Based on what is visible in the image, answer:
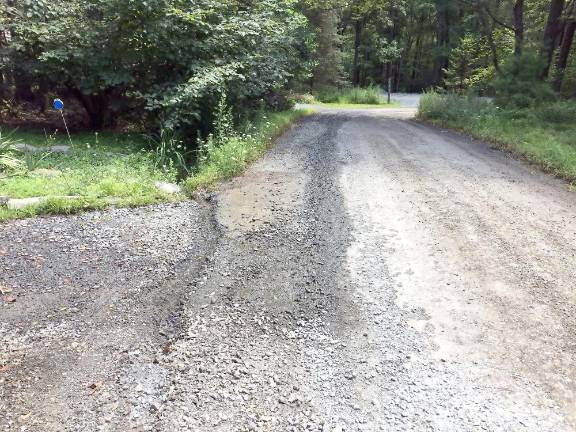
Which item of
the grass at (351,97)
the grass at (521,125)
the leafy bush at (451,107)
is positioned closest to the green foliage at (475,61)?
the leafy bush at (451,107)

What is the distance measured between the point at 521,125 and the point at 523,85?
2.34 meters

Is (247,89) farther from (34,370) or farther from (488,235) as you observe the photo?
(34,370)

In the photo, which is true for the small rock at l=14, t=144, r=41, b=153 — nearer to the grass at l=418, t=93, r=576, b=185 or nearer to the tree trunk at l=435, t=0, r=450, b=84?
the grass at l=418, t=93, r=576, b=185

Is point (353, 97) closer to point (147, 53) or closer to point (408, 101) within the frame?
point (408, 101)

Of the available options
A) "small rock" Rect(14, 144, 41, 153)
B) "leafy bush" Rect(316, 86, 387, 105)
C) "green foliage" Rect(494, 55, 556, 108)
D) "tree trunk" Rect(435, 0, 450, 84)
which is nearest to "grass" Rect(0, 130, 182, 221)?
"small rock" Rect(14, 144, 41, 153)

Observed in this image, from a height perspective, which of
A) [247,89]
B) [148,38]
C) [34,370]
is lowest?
[34,370]

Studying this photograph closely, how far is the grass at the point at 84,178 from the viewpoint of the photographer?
194 inches

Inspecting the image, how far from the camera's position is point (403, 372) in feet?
7.97

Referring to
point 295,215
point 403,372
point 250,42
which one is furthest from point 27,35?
point 403,372

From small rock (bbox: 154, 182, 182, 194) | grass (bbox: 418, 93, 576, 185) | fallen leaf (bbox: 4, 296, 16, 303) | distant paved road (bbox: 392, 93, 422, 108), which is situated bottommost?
fallen leaf (bbox: 4, 296, 16, 303)

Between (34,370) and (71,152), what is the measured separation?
560 cm

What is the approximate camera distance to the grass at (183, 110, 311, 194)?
19.3 feet

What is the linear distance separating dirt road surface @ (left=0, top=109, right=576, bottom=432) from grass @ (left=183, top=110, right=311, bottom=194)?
0.69 m

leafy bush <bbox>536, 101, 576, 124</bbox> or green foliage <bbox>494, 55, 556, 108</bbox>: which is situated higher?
green foliage <bbox>494, 55, 556, 108</bbox>
